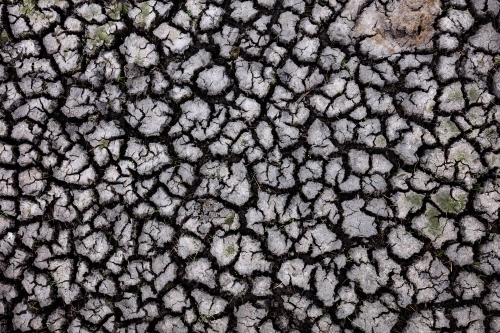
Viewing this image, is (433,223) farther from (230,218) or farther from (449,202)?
(230,218)

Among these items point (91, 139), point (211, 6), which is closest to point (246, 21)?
point (211, 6)

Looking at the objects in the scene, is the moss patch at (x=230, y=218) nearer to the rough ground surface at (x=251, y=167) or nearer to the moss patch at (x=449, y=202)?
the rough ground surface at (x=251, y=167)

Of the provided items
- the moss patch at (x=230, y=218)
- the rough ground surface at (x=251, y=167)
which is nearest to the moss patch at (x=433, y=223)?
the rough ground surface at (x=251, y=167)

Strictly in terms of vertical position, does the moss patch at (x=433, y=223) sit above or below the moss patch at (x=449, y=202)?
below

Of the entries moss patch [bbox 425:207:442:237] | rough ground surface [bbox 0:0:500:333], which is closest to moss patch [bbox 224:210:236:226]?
rough ground surface [bbox 0:0:500:333]

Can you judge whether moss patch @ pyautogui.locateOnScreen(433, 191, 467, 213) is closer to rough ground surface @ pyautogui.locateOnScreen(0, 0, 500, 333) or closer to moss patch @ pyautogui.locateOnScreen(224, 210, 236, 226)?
rough ground surface @ pyautogui.locateOnScreen(0, 0, 500, 333)

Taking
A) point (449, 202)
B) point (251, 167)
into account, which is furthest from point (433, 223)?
point (251, 167)

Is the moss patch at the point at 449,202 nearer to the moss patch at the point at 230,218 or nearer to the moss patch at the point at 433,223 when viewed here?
the moss patch at the point at 433,223

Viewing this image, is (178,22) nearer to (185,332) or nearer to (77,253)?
(77,253)
